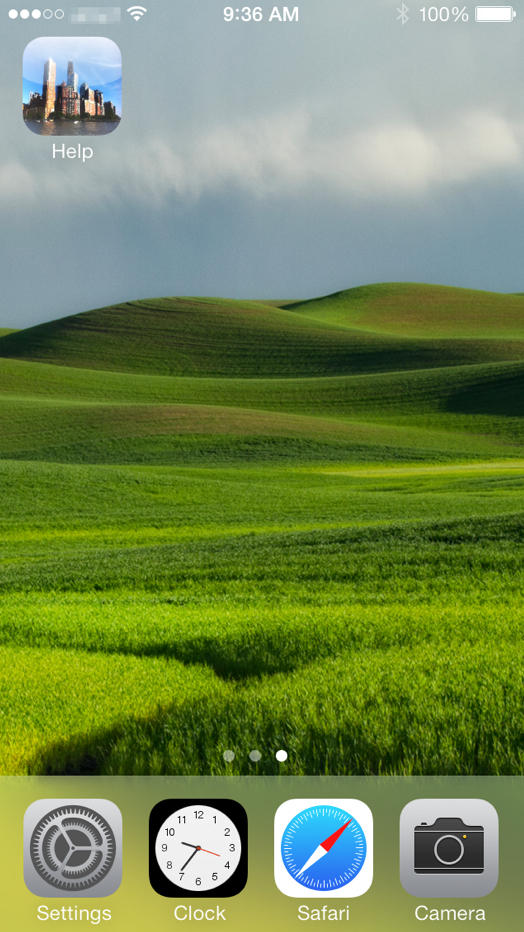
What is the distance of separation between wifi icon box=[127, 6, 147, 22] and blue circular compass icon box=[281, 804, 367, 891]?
5272 mm

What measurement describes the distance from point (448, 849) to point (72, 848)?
1.10 meters

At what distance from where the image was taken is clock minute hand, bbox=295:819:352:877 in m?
1.93

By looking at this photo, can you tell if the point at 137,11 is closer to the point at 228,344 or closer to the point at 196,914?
the point at 196,914

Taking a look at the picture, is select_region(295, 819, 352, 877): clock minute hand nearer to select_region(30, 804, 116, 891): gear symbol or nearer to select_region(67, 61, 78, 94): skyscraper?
select_region(30, 804, 116, 891): gear symbol

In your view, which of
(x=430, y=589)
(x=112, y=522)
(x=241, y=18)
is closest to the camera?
(x=241, y=18)

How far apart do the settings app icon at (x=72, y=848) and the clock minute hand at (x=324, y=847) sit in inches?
21.3

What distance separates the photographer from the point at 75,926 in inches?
76.4

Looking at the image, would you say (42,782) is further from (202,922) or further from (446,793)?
(446,793)

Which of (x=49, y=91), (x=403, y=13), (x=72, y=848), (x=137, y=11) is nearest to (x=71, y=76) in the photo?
(x=49, y=91)

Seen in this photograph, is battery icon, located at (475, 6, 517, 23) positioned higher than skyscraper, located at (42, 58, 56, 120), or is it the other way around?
battery icon, located at (475, 6, 517, 23)

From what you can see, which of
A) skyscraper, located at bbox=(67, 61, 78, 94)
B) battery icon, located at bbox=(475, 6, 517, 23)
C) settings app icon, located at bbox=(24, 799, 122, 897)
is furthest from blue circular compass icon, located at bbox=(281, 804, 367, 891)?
battery icon, located at bbox=(475, 6, 517, 23)

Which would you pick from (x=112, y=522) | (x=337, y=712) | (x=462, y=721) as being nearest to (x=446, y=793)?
(x=462, y=721)

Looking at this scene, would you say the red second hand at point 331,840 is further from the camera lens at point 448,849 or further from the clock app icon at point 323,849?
the camera lens at point 448,849

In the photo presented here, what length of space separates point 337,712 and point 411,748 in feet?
1.79
